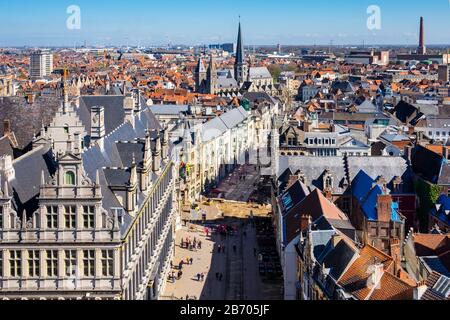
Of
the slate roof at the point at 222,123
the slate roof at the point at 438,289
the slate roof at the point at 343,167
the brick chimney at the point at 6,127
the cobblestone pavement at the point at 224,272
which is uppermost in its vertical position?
the brick chimney at the point at 6,127

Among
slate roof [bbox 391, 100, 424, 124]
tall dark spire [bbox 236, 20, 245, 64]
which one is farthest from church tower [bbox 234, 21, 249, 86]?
slate roof [bbox 391, 100, 424, 124]

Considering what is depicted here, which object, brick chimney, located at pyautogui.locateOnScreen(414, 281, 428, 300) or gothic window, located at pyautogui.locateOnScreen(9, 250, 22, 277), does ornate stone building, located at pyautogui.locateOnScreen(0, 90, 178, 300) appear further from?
brick chimney, located at pyautogui.locateOnScreen(414, 281, 428, 300)

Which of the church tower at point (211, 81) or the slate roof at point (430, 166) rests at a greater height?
the church tower at point (211, 81)

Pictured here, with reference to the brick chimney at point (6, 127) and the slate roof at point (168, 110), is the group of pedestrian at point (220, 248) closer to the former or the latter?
the brick chimney at point (6, 127)

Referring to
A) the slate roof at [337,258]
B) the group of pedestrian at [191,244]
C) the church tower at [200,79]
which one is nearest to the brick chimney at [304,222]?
the slate roof at [337,258]

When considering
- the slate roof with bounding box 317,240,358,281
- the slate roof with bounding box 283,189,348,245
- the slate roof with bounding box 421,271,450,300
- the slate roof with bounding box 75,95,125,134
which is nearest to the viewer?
the slate roof with bounding box 421,271,450,300

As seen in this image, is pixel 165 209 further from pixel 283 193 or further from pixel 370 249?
pixel 370 249

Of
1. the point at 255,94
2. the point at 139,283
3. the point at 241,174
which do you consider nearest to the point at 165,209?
the point at 139,283
